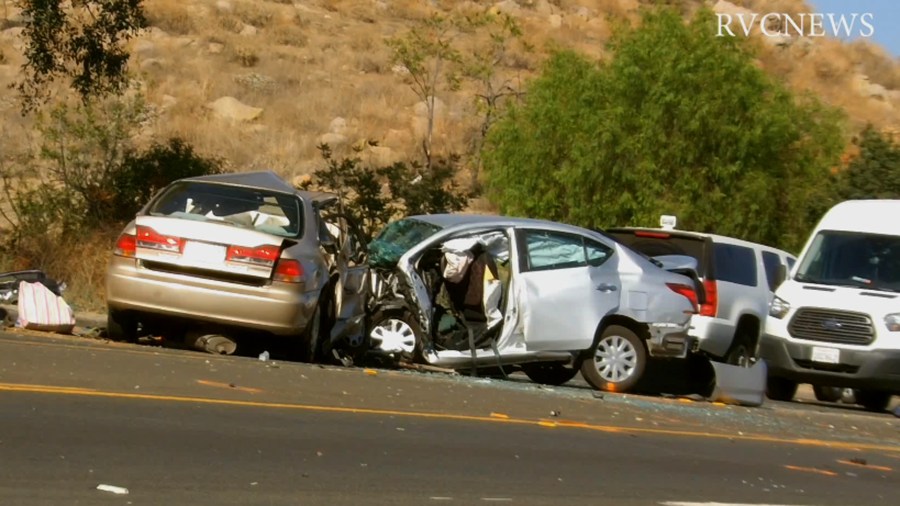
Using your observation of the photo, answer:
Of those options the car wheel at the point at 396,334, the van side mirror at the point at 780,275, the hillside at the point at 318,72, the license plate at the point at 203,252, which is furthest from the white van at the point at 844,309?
the hillside at the point at 318,72

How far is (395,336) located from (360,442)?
5.18m

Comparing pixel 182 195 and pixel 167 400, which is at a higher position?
pixel 182 195

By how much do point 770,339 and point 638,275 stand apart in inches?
103

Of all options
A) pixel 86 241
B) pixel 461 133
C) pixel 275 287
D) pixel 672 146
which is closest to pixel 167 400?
pixel 275 287

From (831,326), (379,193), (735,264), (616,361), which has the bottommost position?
(616,361)

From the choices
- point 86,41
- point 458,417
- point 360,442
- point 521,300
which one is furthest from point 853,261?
point 86,41

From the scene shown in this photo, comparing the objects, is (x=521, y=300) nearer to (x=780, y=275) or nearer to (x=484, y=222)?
(x=484, y=222)

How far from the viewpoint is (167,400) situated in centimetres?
1024

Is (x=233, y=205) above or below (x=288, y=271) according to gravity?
above

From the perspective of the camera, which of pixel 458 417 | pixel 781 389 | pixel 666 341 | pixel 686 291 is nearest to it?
pixel 458 417

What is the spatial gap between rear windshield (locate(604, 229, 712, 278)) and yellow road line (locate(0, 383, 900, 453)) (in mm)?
5222

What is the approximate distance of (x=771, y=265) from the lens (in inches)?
770

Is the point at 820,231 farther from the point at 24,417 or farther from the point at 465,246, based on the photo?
the point at 24,417

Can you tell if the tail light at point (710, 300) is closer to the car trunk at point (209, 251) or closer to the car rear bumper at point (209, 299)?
the car rear bumper at point (209, 299)
